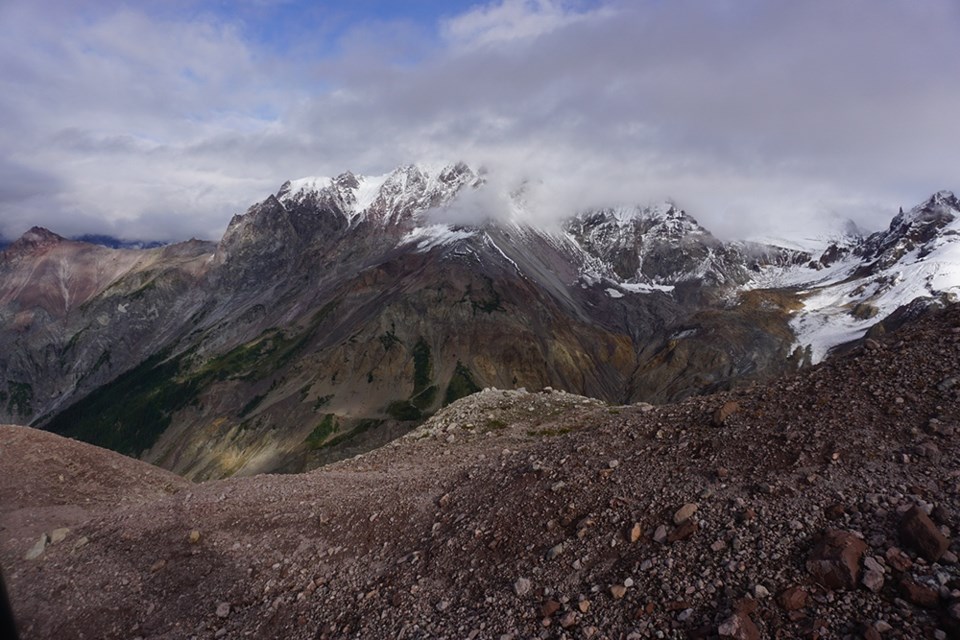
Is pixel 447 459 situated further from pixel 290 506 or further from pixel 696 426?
pixel 696 426

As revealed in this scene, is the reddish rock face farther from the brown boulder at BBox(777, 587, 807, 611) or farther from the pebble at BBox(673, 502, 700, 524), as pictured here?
the pebble at BBox(673, 502, 700, 524)

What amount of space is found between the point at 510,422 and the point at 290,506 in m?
12.9

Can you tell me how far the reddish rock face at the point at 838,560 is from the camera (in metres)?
8.90

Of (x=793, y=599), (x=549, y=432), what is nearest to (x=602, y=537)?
(x=793, y=599)

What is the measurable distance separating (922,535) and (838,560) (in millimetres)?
1291

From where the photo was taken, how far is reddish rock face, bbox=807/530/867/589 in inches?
350

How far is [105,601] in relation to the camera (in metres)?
15.2

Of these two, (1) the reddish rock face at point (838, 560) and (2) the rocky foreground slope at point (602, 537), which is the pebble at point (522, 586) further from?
(1) the reddish rock face at point (838, 560)

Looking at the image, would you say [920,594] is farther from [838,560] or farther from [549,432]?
[549,432]

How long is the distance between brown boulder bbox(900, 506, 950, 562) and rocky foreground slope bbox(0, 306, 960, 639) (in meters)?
0.03

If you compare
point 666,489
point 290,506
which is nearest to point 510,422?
point 290,506

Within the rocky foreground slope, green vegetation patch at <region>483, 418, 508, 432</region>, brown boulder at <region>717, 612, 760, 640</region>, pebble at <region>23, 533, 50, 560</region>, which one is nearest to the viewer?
brown boulder at <region>717, 612, 760, 640</region>

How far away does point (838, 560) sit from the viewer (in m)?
9.12

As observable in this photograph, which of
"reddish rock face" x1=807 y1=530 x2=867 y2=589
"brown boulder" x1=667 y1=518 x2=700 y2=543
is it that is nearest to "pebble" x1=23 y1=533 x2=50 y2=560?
"brown boulder" x1=667 y1=518 x2=700 y2=543
